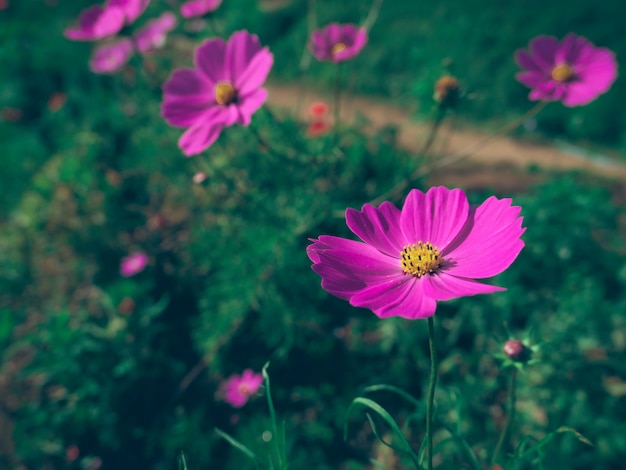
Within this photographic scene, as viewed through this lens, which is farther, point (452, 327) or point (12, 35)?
point (12, 35)

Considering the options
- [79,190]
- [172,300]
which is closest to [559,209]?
[172,300]

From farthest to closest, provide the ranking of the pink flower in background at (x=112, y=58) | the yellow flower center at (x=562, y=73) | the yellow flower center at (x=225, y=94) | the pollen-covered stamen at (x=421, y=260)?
the pink flower in background at (x=112, y=58)
the yellow flower center at (x=562, y=73)
the yellow flower center at (x=225, y=94)
the pollen-covered stamen at (x=421, y=260)

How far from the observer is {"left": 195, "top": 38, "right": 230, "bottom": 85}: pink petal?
4.27ft

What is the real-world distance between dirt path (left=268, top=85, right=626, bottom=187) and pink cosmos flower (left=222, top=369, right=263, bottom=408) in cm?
116

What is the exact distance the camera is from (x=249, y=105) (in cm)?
114

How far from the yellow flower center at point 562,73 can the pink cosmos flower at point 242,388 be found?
3.81 ft

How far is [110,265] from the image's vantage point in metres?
1.95

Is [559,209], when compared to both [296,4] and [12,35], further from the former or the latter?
[12,35]

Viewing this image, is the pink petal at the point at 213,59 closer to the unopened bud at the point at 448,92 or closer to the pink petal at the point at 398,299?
the unopened bud at the point at 448,92

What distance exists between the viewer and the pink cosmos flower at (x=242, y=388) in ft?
4.84

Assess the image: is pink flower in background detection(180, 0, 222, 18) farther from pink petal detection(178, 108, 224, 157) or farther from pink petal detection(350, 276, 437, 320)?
pink petal detection(350, 276, 437, 320)

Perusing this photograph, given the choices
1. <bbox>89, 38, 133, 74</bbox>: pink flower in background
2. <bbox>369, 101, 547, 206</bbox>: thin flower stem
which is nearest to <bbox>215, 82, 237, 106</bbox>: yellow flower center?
<bbox>369, 101, 547, 206</bbox>: thin flower stem

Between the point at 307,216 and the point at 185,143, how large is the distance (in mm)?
512

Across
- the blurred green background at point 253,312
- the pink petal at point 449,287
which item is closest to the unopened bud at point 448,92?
the blurred green background at point 253,312
